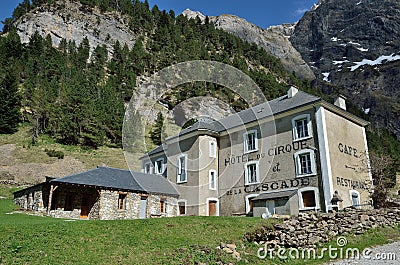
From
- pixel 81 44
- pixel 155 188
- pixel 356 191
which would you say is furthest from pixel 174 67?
pixel 356 191

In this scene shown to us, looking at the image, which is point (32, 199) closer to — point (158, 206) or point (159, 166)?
point (158, 206)

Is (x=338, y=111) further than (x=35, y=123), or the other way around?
(x=35, y=123)

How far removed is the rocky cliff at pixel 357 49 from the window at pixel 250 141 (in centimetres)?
8376

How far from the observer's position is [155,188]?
1026 inches

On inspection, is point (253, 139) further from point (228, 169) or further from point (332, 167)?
point (332, 167)

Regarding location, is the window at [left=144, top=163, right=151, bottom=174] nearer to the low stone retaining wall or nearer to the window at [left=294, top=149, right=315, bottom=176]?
the window at [left=294, top=149, right=315, bottom=176]

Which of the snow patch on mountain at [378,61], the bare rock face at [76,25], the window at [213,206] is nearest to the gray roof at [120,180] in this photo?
the window at [213,206]

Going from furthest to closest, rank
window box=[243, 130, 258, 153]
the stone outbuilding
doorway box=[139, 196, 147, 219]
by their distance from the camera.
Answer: doorway box=[139, 196, 147, 219]
window box=[243, 130, 258, 153]
the stone outbuilding

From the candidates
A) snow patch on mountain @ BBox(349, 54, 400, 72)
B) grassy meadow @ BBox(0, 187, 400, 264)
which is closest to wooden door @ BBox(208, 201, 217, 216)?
grassy meadow @ BBox(0, 187, 400, 264)

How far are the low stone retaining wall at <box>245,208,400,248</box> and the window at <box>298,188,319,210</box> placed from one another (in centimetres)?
538

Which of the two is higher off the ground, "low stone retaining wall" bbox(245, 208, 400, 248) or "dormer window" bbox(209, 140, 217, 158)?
"dormer window" bbox(209, 140, 217, 158)

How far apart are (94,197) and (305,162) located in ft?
47.7

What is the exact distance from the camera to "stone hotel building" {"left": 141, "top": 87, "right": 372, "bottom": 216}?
2014 centimetres

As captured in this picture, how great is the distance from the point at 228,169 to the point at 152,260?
16260 millimetres
